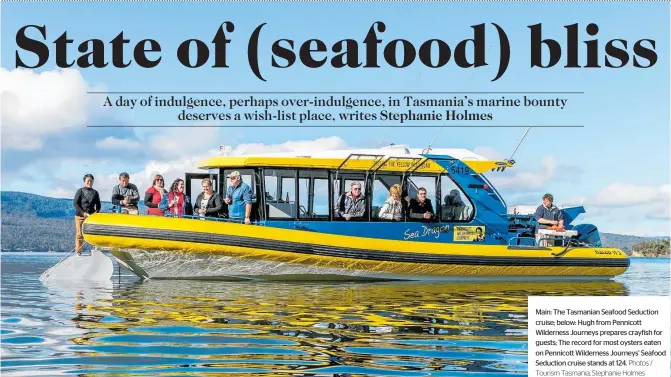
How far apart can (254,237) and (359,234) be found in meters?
2.19

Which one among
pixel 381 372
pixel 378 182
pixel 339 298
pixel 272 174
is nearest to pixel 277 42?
pixel 272 174

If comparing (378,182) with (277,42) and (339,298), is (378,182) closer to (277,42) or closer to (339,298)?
(277,42)

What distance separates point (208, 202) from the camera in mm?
14906

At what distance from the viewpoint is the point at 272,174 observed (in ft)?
50.2

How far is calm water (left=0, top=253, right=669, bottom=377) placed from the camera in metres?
6.31

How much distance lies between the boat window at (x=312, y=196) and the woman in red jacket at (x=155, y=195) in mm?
2438

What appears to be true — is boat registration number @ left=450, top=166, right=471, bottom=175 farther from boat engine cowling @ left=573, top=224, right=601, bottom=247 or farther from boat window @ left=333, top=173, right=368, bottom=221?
boat engine cowling @ left=573, top=224, right=601, bottom=247

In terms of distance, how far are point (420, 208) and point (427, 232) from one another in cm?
47

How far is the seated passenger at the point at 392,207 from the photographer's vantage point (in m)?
15.8

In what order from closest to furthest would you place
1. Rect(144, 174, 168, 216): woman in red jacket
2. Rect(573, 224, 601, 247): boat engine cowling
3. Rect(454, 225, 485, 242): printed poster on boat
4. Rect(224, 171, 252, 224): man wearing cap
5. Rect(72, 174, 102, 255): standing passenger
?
Rect(224, 171, 252, 224): man wearing cap < Rect(144, 174, 168, 216): woman in red jacket < Rect(72, 174, 102, 255): standing passenger < Rect(454, 225, 485, 242): printed poster on boat < Rect(573, 224, 601, 247): boat engine cowling

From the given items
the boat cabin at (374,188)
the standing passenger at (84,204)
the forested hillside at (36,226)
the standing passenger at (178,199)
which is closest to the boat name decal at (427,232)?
the boat cabin at (374,188)

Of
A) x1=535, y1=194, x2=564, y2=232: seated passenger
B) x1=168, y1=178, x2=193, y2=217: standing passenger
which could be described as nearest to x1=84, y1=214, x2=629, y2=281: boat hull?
x1=168, y1=178, x2=193, y2=217: standing passenger

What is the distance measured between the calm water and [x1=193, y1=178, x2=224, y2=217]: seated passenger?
6.89ft

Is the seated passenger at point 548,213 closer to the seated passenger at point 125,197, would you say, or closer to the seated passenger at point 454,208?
the seated passenger at point 454,208
